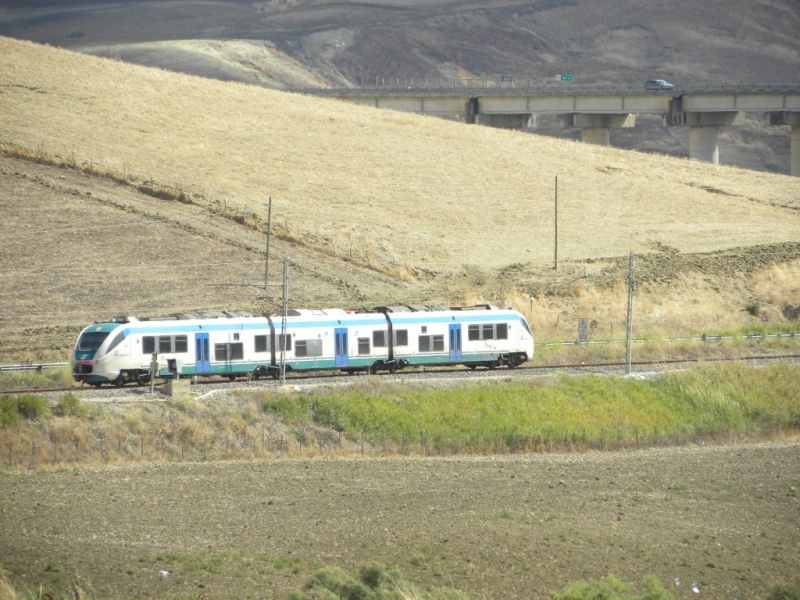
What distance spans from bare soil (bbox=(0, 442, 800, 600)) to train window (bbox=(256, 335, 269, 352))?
30.8 ft

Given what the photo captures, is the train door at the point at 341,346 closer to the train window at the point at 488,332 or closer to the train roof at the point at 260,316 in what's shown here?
the train roof at the point at 260,316

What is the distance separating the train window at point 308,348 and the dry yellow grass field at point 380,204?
42.6 feet

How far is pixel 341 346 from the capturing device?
4378 centimetres

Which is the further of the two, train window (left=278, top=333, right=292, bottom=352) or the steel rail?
train window (left=278, top=333, right=292, bottom=352)

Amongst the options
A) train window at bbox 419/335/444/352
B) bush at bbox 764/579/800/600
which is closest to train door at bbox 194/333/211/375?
train window at bbox 419/335/444/352

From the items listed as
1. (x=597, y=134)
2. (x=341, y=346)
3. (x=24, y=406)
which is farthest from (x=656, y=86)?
(x=24, y=406)

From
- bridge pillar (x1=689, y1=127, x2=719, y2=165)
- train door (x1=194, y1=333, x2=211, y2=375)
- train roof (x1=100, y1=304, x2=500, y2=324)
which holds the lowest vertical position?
train door (x1=194, y1=333, x2=211, y2=375)

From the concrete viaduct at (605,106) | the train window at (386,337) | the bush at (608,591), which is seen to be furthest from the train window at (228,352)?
the concrete viaduct at (605,106)

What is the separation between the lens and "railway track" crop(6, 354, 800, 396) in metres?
39.8

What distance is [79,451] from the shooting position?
3312cm

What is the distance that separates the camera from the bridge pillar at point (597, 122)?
12088cm

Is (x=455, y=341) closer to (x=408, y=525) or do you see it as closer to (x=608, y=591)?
(x=408, y=525)

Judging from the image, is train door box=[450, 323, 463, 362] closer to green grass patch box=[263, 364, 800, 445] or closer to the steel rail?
the steel rail

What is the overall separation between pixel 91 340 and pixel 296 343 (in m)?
6.83
